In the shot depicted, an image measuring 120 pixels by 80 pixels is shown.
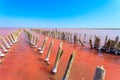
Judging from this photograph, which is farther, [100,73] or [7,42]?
[7,42]

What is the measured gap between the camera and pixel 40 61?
1208 centimetres

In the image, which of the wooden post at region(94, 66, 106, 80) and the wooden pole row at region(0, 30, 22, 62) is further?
the wooden pole row at region(0, 30, 22, 62)

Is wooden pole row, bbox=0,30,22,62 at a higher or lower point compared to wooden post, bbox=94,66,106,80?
lower

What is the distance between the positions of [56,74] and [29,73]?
167 centimetres

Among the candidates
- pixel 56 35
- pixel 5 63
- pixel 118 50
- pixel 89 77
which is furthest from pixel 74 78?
pixel 56 35

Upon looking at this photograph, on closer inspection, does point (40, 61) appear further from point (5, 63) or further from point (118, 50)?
point (118, 50)

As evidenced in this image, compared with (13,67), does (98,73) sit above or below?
above

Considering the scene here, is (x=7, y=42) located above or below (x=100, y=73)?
below

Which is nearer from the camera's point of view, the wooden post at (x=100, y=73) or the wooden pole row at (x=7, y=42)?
the wooden post at (x=100, y=73)

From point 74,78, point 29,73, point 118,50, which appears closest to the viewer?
point 74,78

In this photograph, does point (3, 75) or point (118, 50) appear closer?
point (3, 75)

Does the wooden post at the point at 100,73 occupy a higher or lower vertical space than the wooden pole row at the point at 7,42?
higher

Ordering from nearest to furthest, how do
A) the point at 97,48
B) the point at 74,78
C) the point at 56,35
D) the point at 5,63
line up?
the point at 74,78 → the point at 5,63 → the point at 97,48 → the point at 56,35

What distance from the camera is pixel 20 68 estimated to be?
10.3 metres
